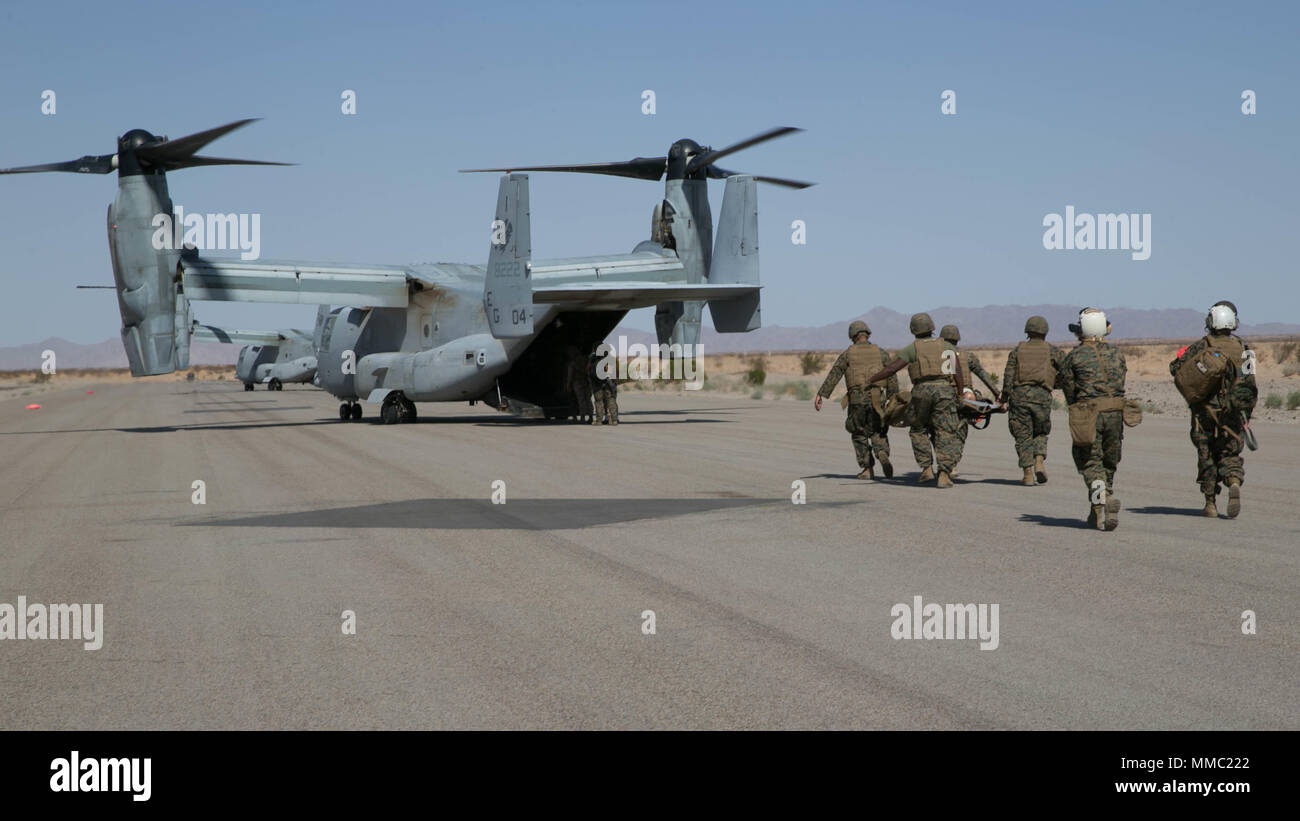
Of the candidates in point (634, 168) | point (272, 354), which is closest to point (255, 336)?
point (272, 354)

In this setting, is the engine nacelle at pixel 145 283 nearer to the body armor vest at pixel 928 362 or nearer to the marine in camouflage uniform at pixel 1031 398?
the body armor vest at pixel 928 362

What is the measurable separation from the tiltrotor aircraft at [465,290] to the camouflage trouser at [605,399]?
1.74 m

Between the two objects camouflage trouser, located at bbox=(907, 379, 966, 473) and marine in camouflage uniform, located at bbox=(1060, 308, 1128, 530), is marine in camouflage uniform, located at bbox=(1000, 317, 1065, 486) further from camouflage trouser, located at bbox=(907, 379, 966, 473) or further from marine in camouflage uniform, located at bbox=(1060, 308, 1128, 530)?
marine in camouflage uniform, located at bbox=(1060, 308, 1128, 530)

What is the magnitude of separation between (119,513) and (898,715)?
10.5 meters

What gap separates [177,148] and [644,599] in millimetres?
23616

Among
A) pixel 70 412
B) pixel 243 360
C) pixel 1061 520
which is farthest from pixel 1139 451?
pixel 243 360

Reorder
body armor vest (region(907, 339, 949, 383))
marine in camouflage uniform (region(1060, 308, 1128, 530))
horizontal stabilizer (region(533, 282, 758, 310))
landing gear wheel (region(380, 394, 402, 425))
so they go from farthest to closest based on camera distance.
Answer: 1. landing gear wheel (region(380, 394, 402, 425))
2. horizontal stabilizer (region(533, 282, 758, 310))
3. body armor vest (region(907, 339, 949, 383))
4. marine in camouflage uniform (region(1060, 308, 1128, 530))

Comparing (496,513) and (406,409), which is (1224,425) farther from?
(406,409)

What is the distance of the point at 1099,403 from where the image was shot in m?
11.1

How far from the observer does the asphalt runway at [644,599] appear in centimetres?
561

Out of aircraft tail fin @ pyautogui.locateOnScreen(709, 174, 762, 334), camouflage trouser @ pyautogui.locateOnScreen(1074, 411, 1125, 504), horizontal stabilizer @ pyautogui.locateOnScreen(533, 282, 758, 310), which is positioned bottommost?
camouflage trouser @ pyautogui.locateOnScreen(1074, 411, 1125, 504)

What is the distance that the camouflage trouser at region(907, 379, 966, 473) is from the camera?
47.4 ft

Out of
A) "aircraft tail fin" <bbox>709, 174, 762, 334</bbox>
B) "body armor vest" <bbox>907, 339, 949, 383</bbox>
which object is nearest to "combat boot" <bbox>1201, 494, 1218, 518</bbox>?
"body armor vest" <bbox>907, 339, 949, 383</bbox>

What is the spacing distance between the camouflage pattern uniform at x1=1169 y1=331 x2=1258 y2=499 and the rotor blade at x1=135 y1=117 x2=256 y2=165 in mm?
21758
